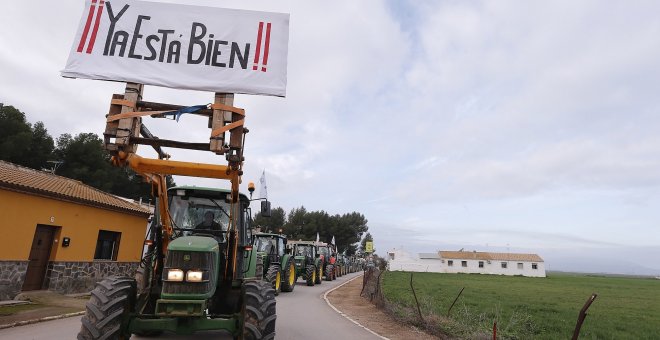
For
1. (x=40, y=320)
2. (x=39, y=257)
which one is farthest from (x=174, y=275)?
(x=39, y=257)

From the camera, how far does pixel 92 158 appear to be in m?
40.1

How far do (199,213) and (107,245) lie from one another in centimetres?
1103

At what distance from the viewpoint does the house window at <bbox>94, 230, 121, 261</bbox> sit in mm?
15500

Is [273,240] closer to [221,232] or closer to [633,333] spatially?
[221,232]

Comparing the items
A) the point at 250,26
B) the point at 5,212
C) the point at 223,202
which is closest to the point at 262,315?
the point at 223,202

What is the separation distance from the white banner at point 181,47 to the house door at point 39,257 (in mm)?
9991

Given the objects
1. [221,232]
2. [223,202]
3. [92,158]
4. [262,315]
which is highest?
[92,158]

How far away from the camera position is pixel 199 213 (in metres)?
7.14

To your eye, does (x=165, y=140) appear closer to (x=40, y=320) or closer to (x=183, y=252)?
(x=183, y=252)

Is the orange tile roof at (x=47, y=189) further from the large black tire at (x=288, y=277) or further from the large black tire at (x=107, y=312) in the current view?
the large black tire at (x=107, y=312)

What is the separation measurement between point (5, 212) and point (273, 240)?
8.85m

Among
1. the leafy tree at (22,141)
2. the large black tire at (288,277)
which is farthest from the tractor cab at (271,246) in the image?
the leafy tree at (22,141)

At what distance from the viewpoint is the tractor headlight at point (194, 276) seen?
5496 millimetres

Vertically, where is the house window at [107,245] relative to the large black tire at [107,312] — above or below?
above
